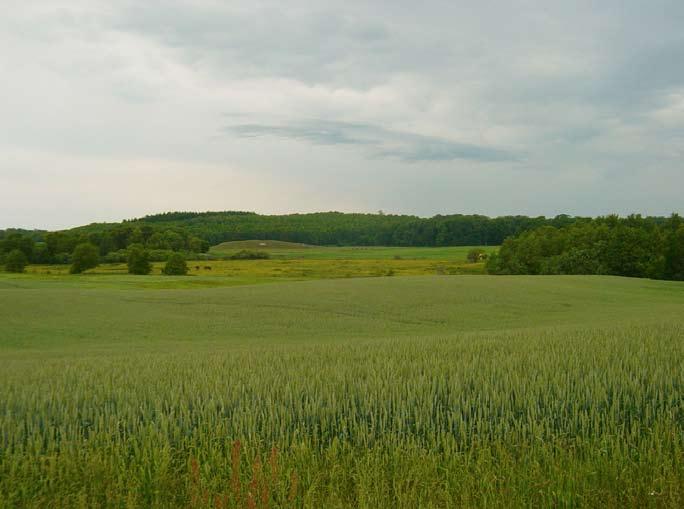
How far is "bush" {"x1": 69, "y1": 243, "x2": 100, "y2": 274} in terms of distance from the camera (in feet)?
201

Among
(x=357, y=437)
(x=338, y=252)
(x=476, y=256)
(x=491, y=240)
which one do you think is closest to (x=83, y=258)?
(x=338, y=252)

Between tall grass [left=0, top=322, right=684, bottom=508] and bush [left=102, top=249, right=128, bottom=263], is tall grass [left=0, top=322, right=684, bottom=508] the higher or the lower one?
the lower one

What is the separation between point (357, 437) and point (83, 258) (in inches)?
2416

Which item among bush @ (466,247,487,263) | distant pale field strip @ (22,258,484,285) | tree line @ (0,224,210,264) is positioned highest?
tree line @ (0,224,210,264)

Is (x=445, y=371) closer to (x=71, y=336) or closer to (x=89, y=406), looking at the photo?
(x=89, y=406)

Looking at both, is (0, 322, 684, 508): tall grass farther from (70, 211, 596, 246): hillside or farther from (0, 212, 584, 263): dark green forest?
(70, 211, 596, 246): hillside

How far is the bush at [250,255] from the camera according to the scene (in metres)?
83.8

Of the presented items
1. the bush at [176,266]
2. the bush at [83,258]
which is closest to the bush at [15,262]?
the bush at [83,258]

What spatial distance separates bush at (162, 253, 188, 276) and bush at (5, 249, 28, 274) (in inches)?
542

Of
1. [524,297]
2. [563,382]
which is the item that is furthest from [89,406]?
[524,297]

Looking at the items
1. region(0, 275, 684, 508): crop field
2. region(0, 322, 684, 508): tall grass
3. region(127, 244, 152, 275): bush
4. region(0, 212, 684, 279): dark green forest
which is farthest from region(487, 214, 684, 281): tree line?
region(0, 322, 684, 508): tall grass

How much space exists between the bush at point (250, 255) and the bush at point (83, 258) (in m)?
23.2

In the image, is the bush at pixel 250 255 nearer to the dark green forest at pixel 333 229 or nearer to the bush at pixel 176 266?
the dark green forest at pixel 333 229

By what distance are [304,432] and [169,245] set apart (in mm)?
73897
